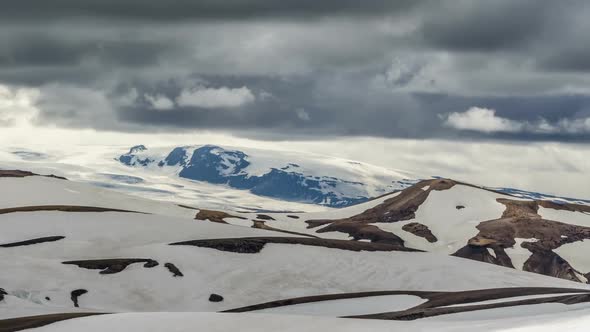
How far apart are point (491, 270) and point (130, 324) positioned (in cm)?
9897

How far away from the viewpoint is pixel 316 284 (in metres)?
133

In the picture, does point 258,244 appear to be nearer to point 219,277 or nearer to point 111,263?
point 219,277

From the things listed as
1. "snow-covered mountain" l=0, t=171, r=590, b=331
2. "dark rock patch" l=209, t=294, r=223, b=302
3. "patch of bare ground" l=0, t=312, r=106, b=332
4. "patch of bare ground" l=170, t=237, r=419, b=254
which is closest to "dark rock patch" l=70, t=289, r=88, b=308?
"snow-covered mountain" l=0, t=171, r=590, b=331

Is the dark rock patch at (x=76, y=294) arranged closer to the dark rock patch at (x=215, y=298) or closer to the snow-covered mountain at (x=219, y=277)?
the snow-covered mountain at (x=219, y=277)

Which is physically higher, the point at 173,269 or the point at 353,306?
the point at 353,306

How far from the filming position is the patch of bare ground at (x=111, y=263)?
412ft

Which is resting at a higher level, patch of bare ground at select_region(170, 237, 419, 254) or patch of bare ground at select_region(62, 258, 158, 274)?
patch of bare ground at select_region(170, 237, 419, 254)

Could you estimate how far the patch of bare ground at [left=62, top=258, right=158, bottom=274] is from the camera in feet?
412

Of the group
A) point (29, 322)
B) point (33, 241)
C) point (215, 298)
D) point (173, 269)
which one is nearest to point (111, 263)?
point (173, 269)

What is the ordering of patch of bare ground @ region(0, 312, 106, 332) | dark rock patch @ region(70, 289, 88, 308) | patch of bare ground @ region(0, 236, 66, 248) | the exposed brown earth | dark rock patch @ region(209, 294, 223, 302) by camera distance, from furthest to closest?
patch of bare ground @ region(0, 236, 66, 248) < dark rock patch @ region(209, 294, 223, 302) < the exposed brown earth < dark rock patch @ region(70, 289, 88, 308) < patch of bare ground @ region(0, 312, 106, 332)

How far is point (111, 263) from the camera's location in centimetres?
12862

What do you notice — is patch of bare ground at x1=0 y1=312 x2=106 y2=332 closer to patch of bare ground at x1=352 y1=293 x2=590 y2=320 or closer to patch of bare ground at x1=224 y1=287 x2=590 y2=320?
patch of bare ground at x1=352 y1=293 x2=590 y2=320

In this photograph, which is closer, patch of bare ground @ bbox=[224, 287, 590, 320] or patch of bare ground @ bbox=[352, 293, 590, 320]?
patch of bare ground @ bbox=[352, 293, 590, 320]

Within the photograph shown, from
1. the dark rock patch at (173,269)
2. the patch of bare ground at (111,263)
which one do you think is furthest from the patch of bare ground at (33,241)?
the dark rock patch at (173,269)
